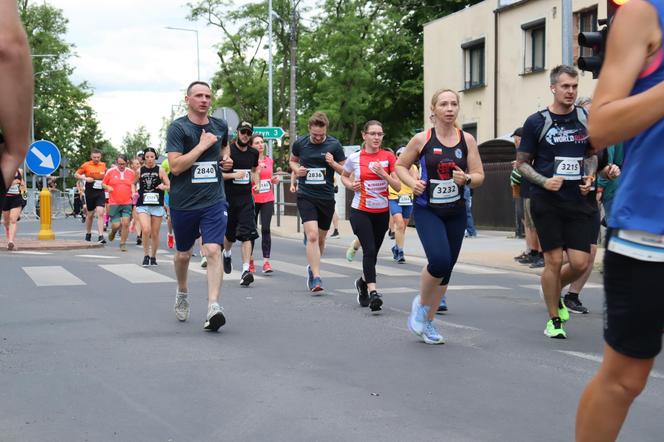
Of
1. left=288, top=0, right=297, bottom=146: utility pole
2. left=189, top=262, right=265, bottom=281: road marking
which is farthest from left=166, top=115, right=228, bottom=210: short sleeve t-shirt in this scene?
left=288, top=0, right=297, bottom=146: utility pole

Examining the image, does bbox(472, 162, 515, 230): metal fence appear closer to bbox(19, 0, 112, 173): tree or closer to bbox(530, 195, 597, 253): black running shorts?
bbox(530, 195, 597, 253): black running shorts

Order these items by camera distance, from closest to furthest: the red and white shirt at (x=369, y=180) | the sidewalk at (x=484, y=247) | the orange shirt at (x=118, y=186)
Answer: the red and white shirt at (x=369, y=180), the sidewalk at (x=484, y=247), the orange shirt at (x=118, y=186)

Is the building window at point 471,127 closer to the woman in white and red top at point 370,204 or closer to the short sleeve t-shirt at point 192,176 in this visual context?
the woman in white and red top at point 370,204

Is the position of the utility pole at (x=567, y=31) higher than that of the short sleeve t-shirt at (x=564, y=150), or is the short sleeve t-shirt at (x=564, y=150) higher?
the utility pole at (x=567, y=31)

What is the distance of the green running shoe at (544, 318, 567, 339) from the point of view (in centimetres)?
738

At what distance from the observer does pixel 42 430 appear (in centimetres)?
462

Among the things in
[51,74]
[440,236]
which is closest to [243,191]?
[440,236]

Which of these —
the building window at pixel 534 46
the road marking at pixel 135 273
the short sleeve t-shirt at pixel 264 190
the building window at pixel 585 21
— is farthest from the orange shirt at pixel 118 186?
the building window at pixel 534 46

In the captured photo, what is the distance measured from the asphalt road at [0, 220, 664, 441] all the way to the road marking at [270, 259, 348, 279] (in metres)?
2.02

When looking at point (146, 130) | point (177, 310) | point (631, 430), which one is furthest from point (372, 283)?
point (146, 130)

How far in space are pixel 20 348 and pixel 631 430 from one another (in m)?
4.31

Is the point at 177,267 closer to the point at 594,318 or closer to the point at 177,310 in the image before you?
the point at 177,310

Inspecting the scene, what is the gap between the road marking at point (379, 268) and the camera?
13.1 metres

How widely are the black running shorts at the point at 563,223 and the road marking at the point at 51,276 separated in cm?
621
